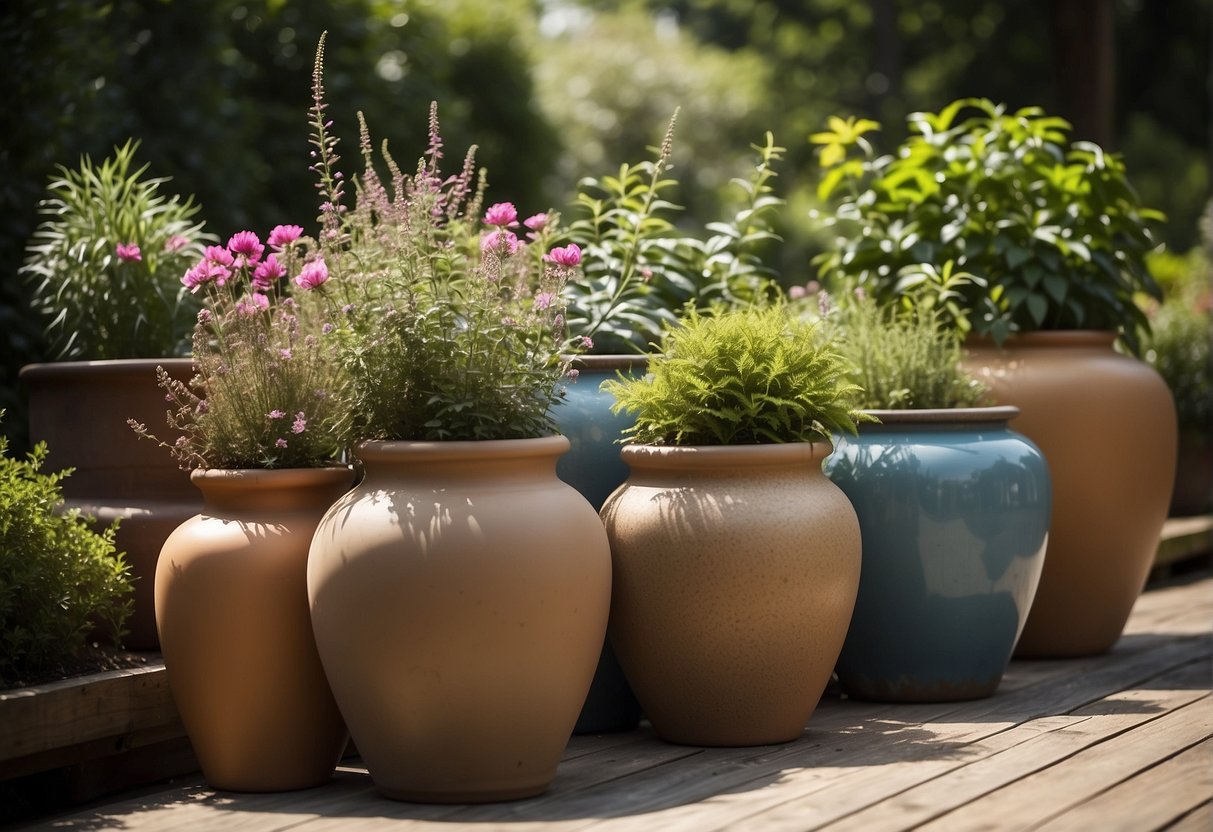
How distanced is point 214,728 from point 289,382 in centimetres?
68

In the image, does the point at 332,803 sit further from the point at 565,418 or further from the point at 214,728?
the point at 565,418

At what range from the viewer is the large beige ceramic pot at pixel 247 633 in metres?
2.68

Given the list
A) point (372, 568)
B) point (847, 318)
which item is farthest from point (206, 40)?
point (372, 568)

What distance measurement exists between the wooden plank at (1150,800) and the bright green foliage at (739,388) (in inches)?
36.3

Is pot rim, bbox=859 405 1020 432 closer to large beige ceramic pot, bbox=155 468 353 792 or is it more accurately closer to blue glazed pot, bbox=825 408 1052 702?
blue glazed pot, bbox=825 408 1052 702

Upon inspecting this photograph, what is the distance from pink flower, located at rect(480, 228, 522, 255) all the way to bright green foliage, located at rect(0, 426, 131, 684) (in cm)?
97

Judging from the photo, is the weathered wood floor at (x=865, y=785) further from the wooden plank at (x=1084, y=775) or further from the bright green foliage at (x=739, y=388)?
the bright green foliage at (x=739, y=388)

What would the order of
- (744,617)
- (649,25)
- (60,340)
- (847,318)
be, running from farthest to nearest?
1. (649,25)
2. (847,318)
3. (60,340)
4. (744,617)

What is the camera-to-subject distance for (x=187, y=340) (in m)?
3.63

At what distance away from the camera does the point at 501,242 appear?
2785 millimetres

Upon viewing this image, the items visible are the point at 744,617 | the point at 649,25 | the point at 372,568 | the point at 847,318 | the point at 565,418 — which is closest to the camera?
the point at 372,568

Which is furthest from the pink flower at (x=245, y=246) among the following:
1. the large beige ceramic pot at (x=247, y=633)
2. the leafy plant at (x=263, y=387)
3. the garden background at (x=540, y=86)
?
the garden background at (x=540, y=86)

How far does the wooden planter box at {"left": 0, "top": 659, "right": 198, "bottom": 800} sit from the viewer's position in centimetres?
257

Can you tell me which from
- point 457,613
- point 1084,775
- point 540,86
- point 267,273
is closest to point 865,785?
point 1084,775
